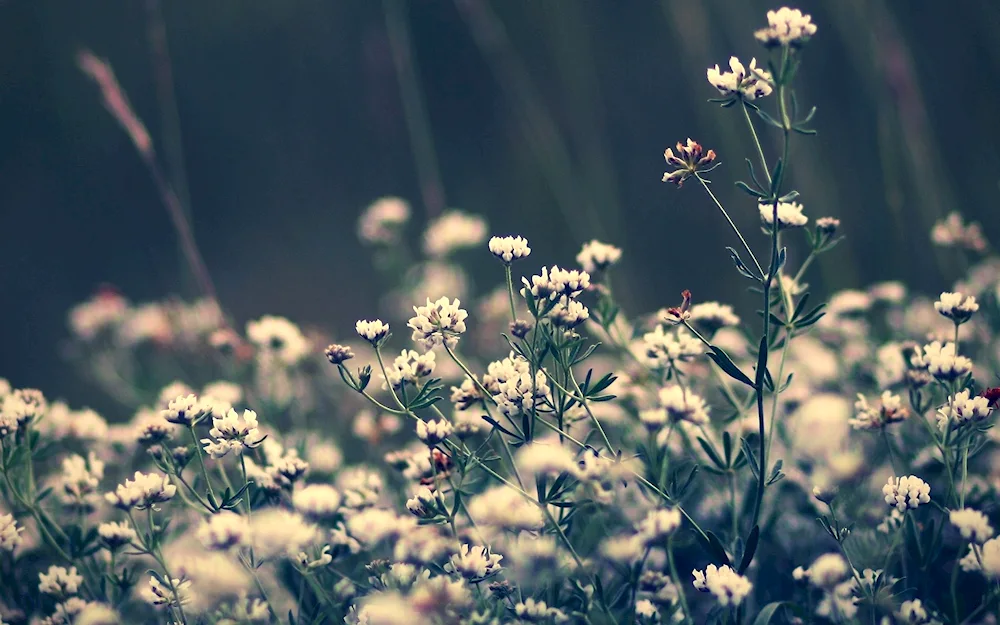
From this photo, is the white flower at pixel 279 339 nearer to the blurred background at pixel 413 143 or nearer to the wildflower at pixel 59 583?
the wildflower at pixel 59 583

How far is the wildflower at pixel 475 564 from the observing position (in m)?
1.17

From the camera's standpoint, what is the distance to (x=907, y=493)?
1210 millimetres

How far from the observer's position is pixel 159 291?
3512 mm

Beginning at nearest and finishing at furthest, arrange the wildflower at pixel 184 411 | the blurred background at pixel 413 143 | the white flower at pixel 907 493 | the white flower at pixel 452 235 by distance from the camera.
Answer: the white flower at pixel 907 493
the wildflower at pixel 184 411
the white flower at pixel 452 235
the blurred background at pixel 413 143

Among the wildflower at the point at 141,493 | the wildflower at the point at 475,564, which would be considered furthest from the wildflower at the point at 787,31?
the wildflower at the point at 141,493

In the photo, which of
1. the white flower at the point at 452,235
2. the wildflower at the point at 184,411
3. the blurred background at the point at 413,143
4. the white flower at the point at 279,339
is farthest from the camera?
the blurred background at the point at 413,143

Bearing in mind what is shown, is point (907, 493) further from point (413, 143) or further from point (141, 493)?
point (413, 143)

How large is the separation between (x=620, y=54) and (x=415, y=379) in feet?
8.86

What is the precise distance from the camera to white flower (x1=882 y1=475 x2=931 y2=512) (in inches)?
46.9

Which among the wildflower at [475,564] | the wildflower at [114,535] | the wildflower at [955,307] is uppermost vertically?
the wildflower at [955,307]

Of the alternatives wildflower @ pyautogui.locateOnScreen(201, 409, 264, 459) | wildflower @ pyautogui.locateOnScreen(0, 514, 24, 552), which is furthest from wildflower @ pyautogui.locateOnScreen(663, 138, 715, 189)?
wildflower @ pyautogui.locateOnScreen(0, 514, 24, 552)

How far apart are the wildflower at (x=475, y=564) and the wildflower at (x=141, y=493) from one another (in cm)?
45

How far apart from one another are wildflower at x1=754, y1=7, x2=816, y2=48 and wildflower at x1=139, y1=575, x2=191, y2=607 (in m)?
1.10

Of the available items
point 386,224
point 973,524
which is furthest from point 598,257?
point 386,224
